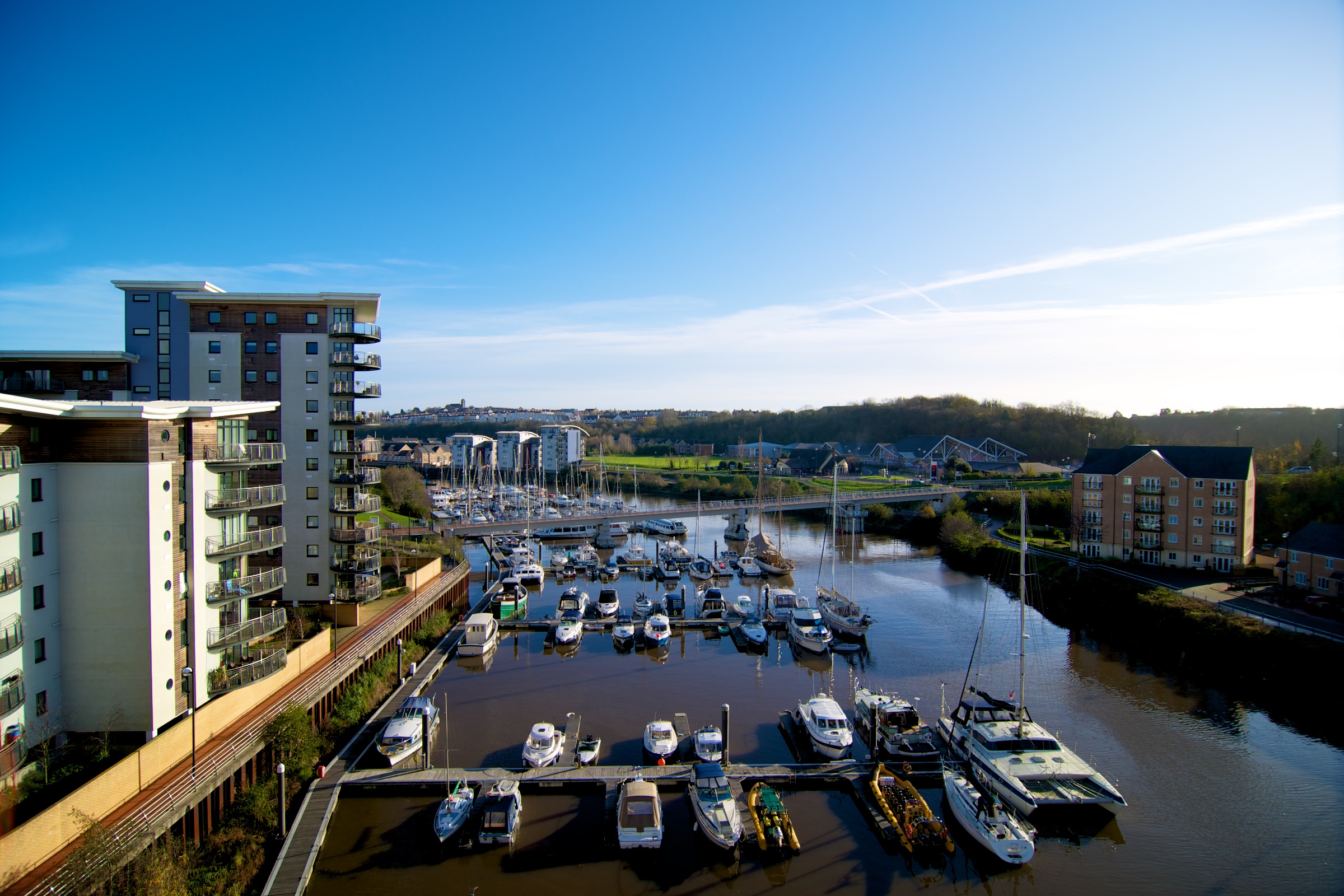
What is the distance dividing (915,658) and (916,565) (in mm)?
21082

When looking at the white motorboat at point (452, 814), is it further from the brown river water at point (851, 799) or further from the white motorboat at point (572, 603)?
the white motorboat at point (572, 603)

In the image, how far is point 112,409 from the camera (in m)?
14.1

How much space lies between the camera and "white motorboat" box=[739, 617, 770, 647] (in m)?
28.7

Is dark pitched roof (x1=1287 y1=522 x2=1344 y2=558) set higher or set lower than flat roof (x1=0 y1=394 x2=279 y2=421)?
lower

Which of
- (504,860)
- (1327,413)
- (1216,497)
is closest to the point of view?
(504,860)

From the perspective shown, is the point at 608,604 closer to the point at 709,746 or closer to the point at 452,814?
the point at 709,746

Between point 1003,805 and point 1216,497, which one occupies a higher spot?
point 1216,497

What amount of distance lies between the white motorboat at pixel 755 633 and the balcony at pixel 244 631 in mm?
17228

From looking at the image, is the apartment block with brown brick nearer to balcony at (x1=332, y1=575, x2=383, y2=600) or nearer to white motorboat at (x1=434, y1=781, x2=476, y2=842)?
white motorboat at (x1=434, y1=781, x2=476, y2=842)

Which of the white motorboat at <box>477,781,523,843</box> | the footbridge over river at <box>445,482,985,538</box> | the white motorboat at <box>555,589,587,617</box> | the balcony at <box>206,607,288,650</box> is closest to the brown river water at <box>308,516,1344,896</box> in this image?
the white motorboat at <box>477,781,523,843</box>

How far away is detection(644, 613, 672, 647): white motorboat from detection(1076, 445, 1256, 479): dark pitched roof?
2671cm

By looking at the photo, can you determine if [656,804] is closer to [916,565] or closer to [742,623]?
[742,623]

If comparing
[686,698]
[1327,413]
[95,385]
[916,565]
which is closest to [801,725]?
[686,698]

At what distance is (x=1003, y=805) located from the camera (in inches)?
640
